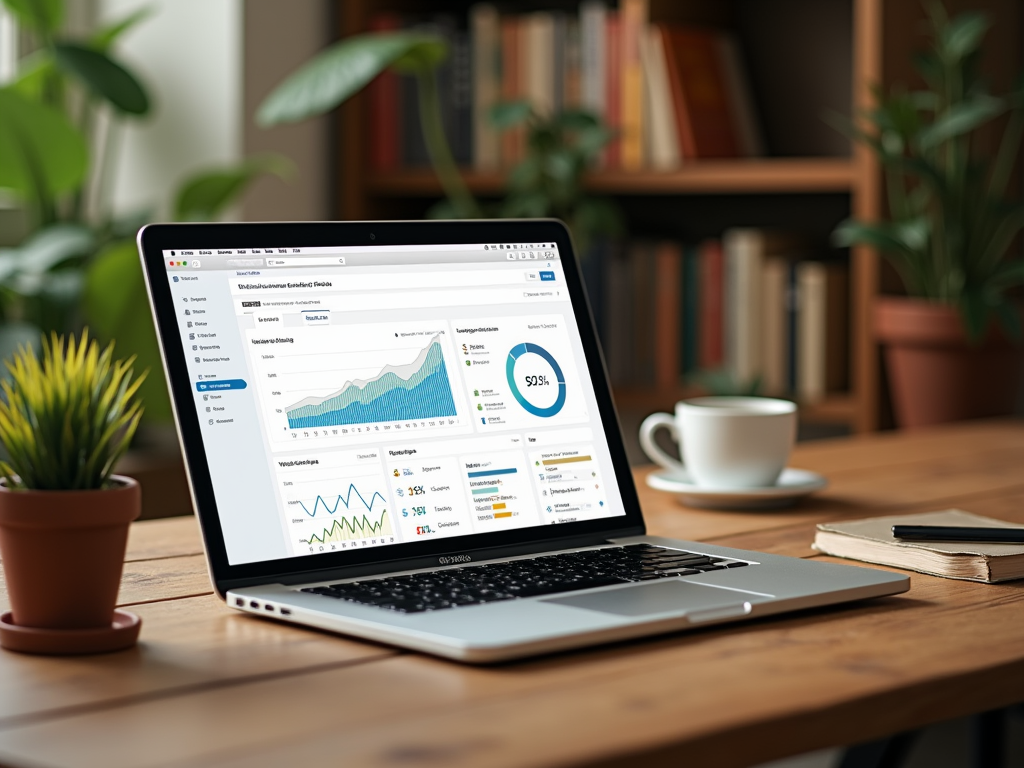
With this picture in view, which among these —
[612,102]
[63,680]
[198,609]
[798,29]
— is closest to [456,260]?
[198,609]

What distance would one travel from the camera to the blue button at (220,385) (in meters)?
0.85

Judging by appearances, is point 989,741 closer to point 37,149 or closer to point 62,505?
point 62,505

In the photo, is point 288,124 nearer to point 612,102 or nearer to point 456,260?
point 612,102

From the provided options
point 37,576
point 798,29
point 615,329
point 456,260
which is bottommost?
point 615,329

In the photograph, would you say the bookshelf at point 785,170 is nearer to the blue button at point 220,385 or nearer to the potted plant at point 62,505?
the blue button at point 220,385

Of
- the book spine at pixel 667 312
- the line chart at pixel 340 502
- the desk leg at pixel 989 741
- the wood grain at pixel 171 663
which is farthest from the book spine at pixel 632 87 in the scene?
the wood grain at pixel 171 663

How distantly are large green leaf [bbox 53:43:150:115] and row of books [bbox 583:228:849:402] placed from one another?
3.03 feet

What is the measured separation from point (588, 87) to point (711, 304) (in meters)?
0.48

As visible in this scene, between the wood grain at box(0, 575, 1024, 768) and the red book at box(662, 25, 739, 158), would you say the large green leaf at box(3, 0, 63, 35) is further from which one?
the wood grain at box(0, 575, 1024, 768)

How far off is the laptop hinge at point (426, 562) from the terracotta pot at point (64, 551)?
4.0 inches

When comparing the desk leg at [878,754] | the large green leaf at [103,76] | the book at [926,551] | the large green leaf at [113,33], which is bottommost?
the desk leg at [878,754]

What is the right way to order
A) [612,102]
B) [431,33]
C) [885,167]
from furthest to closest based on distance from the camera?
[431,33], [612,102], [885,167]

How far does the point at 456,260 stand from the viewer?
1.00 m

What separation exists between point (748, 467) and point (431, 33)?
1850mm
